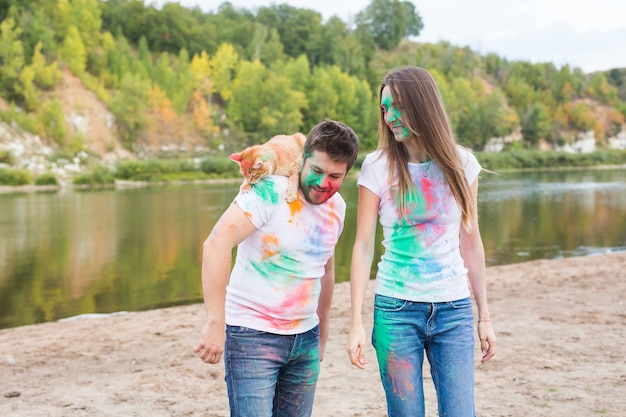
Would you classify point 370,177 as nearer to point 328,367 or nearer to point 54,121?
point 328,367

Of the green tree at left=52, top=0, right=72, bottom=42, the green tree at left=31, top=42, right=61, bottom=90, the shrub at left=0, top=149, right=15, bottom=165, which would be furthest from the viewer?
the green tree at left=52, top=0, right=72, bottom=42

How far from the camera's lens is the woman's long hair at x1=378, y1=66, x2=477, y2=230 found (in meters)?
2.93

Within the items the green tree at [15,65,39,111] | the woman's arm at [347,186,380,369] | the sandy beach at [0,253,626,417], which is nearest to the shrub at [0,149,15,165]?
the green tree at [15,65,39,111]

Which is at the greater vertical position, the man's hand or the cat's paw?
the cat's paw

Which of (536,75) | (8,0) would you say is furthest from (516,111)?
(8,0)

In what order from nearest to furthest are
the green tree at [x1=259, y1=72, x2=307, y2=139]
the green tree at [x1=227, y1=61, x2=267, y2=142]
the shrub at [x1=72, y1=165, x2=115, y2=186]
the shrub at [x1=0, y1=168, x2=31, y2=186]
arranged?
1. the shrub at [x1=0, y1=168, x2=31, y2=186]
2. the shrub at [x1=72, y1=165, x2=115, y2=186]
3. the green tree at [x1=259, y1=72, x2=307, y2=139]
4. the green tree at [x1=227, y1=61, x2=267, y2=142]

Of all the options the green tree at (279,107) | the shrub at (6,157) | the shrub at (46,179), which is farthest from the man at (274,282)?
the green tree at (279,107)

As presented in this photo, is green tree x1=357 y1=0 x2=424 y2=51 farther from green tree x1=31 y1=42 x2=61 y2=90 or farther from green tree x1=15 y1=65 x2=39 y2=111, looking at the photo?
green tree x1=15 y1=65 x2=39 y2=111

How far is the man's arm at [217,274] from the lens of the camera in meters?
2.69

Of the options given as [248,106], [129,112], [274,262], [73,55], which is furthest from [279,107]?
[274,262]

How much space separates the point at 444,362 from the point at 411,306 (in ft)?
0.90

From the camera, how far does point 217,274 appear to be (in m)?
2.69

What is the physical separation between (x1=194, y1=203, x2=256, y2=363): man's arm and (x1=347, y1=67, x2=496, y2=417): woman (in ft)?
1.82

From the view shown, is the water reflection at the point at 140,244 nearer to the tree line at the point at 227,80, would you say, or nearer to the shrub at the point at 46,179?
the shrub at the point at 46,179
